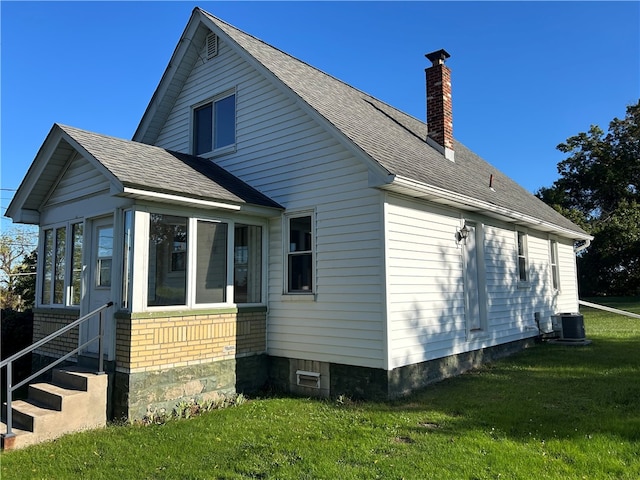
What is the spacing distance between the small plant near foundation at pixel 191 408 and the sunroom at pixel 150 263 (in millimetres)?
139

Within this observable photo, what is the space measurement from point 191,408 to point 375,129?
21.2 ft

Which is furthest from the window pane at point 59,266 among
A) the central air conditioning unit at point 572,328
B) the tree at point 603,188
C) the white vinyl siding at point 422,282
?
the tree at point 603,188

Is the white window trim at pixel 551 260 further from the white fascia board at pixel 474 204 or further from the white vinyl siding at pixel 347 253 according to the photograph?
the white vinyl siding at pixel 347 253

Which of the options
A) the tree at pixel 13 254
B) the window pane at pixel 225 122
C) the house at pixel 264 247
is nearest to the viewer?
the house at pixel 264 247

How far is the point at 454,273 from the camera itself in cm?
952

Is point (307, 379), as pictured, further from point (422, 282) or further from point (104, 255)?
point (104, 255)

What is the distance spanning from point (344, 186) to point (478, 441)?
433cm

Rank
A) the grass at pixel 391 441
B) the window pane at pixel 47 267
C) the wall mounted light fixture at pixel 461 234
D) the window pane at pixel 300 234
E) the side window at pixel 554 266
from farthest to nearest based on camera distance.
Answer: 1. the side window at pixel 554 266
2. the wall mounted light fixture at pixel 461 234
3. the window pane at pixel 47 267
4. the window pane at pixel 300 234
5. the grass at pixel 391 441

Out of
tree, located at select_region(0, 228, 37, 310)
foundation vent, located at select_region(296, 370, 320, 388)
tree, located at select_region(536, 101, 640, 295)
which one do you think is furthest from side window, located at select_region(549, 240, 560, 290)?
tree, located at select_region(0, 228, 37, 310)

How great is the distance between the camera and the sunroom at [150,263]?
7230 mm

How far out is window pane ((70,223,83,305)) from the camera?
28.8 feet

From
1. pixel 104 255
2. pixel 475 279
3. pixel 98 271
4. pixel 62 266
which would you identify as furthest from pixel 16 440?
pixel 475 279

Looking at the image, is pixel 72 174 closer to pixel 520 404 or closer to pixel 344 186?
pixel 344 186

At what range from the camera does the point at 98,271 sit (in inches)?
324
